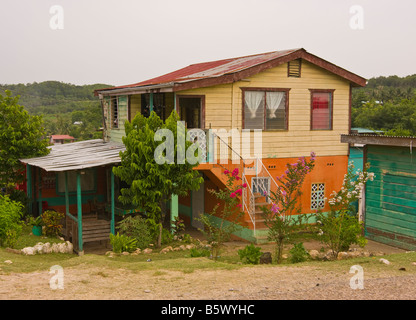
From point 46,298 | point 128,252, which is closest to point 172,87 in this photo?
point 128,252

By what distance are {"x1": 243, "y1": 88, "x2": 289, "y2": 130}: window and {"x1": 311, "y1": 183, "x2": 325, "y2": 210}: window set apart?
2.57m

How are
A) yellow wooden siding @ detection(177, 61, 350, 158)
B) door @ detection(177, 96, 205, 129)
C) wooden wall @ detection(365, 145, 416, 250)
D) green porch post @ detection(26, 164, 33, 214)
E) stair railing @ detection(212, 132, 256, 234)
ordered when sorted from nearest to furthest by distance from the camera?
1. wooden wall @ detection(365, 145, 416, 250)
2. stair railing @ detection(212, 132, 256, 234)
3. yellow wooden siding @ detection(177, 61, 350, 158)
4. green porch post @ detection(26, 164, 33, 214)
5. door @ detection(177, 96, 205, 129)

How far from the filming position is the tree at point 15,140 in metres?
17.4

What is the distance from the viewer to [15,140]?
17312 millimetres

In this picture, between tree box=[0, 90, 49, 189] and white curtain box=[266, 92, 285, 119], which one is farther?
tree box=[0, 90, 49, 189]

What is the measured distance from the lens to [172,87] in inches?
589

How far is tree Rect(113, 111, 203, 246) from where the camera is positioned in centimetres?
1309

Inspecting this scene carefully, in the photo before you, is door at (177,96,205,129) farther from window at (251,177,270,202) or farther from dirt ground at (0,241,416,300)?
dirt ground at (0,241,416,300)

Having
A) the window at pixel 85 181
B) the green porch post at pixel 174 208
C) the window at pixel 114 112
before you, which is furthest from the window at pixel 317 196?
the window at pixel 85 181

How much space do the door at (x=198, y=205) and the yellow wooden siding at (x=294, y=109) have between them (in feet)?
10.3

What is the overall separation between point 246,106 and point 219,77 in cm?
161

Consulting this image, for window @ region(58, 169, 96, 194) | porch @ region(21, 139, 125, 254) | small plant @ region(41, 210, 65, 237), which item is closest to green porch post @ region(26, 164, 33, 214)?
porch @ region(21, 139, 125, 254)

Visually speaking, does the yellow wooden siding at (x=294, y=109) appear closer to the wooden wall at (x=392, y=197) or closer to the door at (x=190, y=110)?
the wooden wall at (x=392, y=197)
